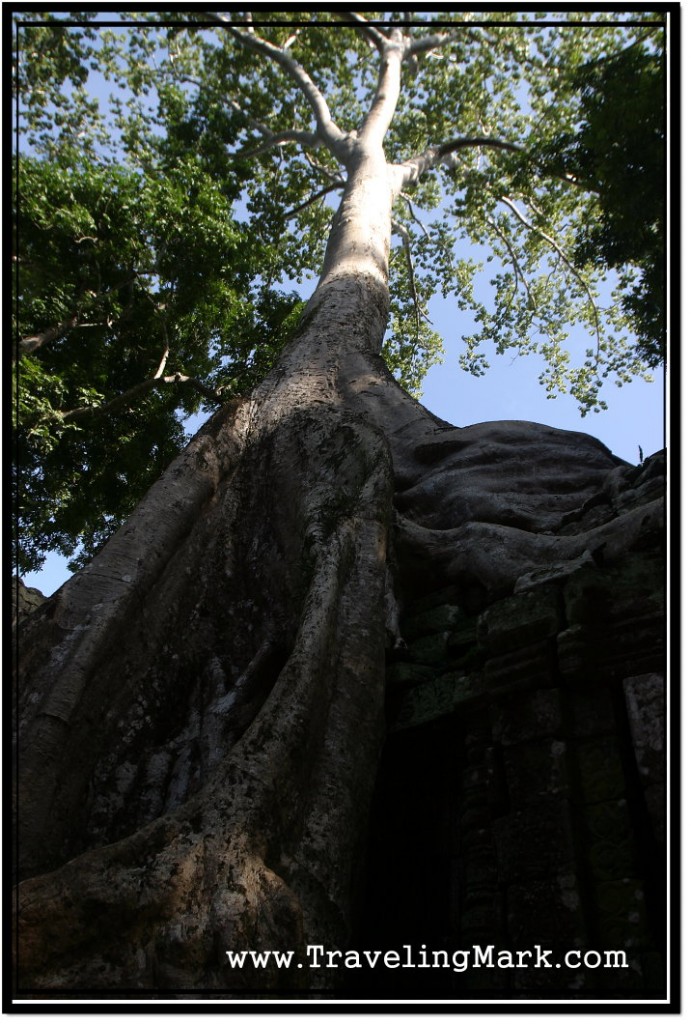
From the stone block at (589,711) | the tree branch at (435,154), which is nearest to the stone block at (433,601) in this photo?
the stone block at (589,711)

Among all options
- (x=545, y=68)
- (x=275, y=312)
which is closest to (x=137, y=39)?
(x=275, y=312)

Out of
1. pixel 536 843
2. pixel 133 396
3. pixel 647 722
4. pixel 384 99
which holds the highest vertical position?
pixel 384 99

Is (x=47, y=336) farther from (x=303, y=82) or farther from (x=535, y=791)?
(x=535, y=791)

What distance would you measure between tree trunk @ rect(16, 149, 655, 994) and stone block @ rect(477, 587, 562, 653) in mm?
391

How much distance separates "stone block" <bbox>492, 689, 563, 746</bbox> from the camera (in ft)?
8.30

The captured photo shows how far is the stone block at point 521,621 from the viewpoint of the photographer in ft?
8.84

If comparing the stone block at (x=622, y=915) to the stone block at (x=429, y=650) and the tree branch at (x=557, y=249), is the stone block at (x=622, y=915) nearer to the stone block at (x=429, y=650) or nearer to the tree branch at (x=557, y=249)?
the stone block at (x=429, y=650)

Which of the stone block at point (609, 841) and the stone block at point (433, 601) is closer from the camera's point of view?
the stone block at point (609, 841)

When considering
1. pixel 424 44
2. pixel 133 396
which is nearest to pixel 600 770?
pixel 133 396

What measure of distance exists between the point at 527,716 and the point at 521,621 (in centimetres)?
33

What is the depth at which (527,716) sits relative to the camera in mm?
2596

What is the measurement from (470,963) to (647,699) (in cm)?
94

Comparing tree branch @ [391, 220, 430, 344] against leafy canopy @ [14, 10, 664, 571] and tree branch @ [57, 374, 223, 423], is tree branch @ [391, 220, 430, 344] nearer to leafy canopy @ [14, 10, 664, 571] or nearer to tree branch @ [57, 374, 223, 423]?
leafy canopy @ [14, 10, 664, 571]

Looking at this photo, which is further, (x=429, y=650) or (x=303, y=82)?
(x=303, y=82)
